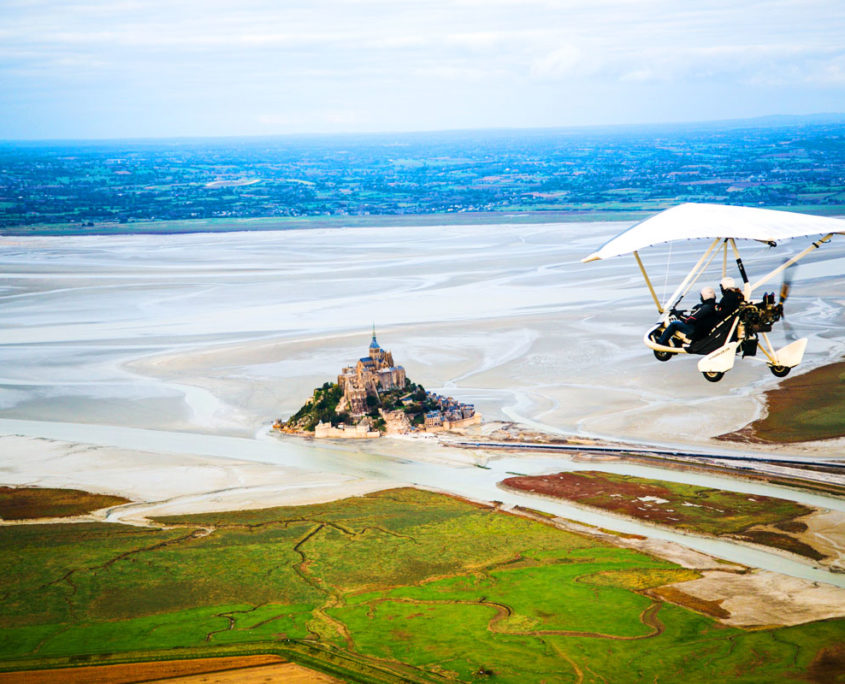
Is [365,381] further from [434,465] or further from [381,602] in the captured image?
[381,602]

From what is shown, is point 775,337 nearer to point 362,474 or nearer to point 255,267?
point 362,474

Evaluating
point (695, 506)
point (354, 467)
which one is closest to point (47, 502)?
point (354, 467)

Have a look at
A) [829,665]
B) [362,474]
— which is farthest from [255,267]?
[829,665]

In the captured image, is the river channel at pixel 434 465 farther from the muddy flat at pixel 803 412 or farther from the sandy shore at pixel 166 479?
the muddy flat at pixel 803 412

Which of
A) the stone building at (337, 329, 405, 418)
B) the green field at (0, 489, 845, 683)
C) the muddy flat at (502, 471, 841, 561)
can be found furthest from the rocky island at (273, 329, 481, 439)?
the green field at (0, 489, 845, 683)

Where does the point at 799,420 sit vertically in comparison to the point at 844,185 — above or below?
below

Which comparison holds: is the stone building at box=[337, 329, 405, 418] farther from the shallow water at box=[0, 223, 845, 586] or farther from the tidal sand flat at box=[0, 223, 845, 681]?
the shallow water at box=[0, 223, 845, 586]

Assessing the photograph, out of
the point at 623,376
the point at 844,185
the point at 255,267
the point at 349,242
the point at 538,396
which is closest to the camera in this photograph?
the point at 538,396
